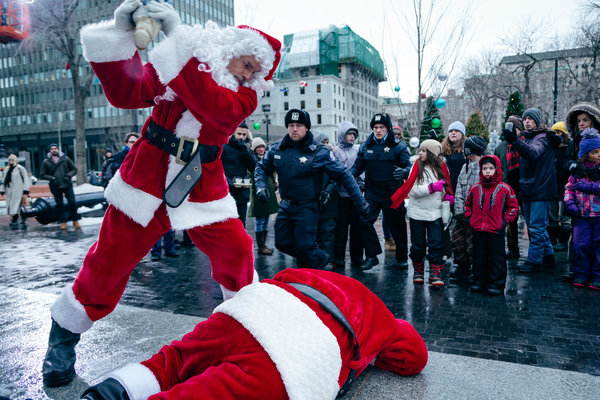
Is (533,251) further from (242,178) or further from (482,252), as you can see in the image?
(242,178)

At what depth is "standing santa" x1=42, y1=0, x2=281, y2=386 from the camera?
224 cm

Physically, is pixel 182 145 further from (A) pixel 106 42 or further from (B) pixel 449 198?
(B) pixel 449 198

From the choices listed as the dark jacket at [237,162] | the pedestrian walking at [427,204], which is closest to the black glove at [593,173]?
the pedestrian walking at [427,204]

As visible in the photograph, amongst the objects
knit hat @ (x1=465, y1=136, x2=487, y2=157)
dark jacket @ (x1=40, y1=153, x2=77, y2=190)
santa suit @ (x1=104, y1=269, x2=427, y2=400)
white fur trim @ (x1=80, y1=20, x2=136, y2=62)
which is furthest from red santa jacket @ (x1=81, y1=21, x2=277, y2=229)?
dark jacket @ (x1=40, y1=153, x2=77, y2=190)

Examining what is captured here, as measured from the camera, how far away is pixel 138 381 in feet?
5.80

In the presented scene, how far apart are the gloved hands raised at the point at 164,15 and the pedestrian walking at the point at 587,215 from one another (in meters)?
4.52

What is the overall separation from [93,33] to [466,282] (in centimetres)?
454

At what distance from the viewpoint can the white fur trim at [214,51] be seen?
2059 millimetres

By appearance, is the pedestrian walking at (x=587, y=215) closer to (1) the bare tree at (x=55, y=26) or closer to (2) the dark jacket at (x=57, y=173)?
(2) the dark jacket at (x=57, y=173)

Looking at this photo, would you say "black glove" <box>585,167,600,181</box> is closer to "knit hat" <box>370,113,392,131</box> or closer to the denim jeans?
the denim jeans

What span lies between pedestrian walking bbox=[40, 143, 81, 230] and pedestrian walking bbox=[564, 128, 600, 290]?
9343 mm

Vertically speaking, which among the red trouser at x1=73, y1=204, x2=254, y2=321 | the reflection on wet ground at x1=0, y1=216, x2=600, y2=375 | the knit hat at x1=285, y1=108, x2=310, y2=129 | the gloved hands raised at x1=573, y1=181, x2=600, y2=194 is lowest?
the reflection on wet ground at x1=0, y1=216, x2=600, y2=375

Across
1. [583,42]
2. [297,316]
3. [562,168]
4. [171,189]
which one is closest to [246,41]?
[171,189]

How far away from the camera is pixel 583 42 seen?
22.7 metres
